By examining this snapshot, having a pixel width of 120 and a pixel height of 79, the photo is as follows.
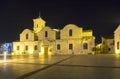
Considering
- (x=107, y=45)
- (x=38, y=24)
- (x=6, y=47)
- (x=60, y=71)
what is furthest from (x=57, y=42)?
(x=60, y=71)

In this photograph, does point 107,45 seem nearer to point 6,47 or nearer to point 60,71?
point 6,47

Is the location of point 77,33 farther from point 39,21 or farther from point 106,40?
point 106,40

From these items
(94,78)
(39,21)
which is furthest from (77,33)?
(94,78)

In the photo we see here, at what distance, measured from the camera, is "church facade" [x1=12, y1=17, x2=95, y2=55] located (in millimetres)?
44031

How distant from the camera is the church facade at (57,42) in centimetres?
4403

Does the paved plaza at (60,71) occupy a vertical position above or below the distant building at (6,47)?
below

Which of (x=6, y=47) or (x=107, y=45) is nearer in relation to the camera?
(x=107, y=45)

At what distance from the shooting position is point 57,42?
153 ft

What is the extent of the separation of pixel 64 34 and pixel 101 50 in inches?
750

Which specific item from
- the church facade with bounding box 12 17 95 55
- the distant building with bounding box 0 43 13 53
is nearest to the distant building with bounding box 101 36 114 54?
the church facade with bounding box 12 17 95 55

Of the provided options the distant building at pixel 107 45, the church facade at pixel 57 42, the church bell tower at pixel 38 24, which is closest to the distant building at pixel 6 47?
the church bell tower at pixel 38 24

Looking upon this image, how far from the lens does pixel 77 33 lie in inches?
1775

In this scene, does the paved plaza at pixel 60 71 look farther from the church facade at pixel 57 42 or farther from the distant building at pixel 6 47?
the distant building at pixel 6 47

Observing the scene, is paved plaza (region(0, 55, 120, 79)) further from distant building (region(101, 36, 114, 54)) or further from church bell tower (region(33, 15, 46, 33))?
distant building (region(101, 36, 114, 54))
